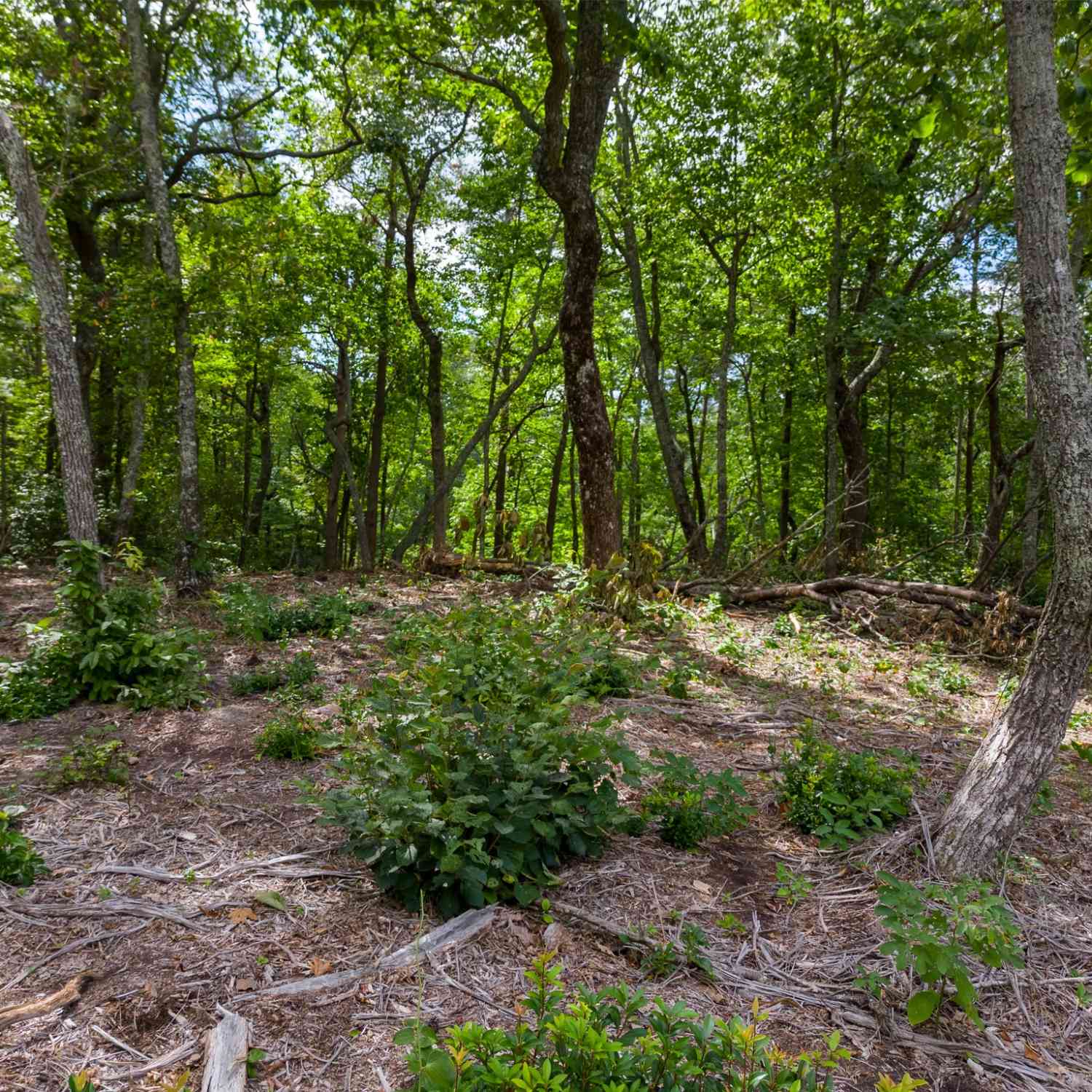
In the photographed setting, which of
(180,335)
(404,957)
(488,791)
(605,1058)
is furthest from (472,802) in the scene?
(180,335)

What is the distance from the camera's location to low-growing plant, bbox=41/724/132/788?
12.5ft

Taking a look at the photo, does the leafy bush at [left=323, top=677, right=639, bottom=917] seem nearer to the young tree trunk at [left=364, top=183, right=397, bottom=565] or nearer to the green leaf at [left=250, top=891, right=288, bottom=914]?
the green leaf at [left=250, top=891, right=288, bottom=914]

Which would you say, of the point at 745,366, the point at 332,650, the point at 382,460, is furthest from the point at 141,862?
the point at 382,460

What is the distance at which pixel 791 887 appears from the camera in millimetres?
2959

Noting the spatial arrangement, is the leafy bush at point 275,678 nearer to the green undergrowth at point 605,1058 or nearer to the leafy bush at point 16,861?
the leafy bush at point 16,861

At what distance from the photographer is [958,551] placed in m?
13.3

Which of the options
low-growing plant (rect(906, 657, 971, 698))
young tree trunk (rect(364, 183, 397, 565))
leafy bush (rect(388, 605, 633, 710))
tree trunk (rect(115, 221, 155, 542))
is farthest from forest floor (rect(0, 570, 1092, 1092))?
young tree trunk (rect(364, 183, 397, 565))

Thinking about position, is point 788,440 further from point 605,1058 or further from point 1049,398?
point 605,1058

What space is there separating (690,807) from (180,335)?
27.6ft

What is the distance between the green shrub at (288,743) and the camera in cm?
425

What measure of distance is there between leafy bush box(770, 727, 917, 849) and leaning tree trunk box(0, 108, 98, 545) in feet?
18.6

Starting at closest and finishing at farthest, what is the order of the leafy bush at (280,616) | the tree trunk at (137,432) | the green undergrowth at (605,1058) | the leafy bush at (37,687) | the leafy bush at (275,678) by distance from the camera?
1. the green undergrowth at (605,1058)
2. the leafy bush at (37,687)
3. the leafy bush at (275,678)
4. the leafy bush at (280,616)
5. the tree trunk at (137,432)

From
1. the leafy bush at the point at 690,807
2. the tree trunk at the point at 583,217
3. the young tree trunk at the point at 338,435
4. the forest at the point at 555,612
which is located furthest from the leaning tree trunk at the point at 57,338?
the young tree trunk at the point at 338,435

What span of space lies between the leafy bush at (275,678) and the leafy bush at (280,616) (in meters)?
1.25
